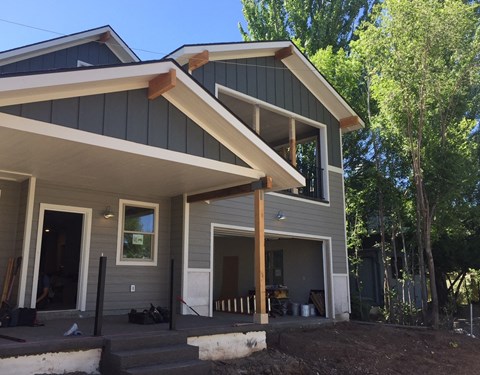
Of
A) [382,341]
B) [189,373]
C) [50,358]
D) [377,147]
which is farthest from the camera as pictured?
[377,147]

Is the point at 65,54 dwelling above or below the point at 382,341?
above

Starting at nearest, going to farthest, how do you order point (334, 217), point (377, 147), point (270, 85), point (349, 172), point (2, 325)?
1. point (2, 325)
2. point (270, 85)
3. point (334, 217)
4. point (377, 147)
5. point (349, 172)

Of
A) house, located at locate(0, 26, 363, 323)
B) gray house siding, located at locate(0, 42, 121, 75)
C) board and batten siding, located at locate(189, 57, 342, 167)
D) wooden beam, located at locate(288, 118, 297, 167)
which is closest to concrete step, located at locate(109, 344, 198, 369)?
house, located at locate(0, 26, 363, 323)

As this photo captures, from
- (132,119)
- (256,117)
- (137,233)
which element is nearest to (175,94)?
(132,119)

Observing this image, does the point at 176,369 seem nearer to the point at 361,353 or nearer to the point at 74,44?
the point at 361,353

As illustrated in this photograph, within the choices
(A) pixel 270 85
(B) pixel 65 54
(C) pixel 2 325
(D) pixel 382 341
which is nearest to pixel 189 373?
(C) pixel 2 325

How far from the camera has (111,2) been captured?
41.1 feet

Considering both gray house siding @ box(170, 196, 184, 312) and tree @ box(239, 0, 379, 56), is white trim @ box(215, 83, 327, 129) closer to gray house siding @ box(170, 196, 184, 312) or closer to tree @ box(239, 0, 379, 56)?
gray house siding @ box(170, 196, 184, 312)

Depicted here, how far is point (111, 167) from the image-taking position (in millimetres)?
6613

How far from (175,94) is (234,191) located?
2250 millimetres

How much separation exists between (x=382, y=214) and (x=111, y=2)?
9.62 m

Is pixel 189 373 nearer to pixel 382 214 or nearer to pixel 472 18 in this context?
pixel 382 214

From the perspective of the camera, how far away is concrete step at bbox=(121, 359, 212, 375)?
16.2ft

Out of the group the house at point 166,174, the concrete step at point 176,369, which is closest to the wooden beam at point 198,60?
the house at point 166,174
